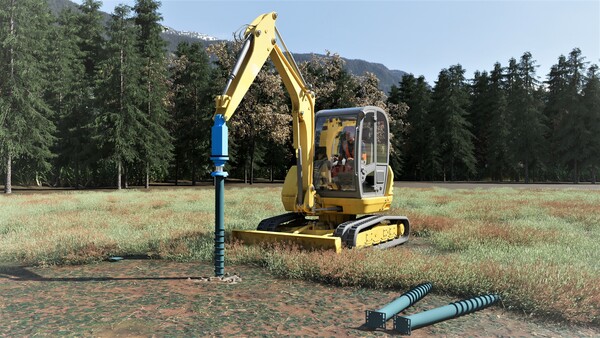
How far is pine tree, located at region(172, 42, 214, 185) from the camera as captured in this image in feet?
134

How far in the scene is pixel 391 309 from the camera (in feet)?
16.1

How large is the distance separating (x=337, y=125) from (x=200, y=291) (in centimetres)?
498

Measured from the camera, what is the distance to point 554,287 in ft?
18.4

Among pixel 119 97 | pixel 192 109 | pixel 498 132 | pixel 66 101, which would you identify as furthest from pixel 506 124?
pixel 66 101

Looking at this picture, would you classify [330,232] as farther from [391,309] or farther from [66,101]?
[66,101]

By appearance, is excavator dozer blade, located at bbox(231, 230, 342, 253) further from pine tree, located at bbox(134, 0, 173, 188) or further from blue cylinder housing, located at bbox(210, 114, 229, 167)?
pine tree, located at bbox(134, 0, 173, 188)

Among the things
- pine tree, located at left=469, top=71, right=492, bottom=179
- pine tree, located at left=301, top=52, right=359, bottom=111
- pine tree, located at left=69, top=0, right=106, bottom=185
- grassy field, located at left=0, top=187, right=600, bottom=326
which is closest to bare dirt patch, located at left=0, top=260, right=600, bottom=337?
grassy field, located at left=0, top=187, right=600, bottom=326

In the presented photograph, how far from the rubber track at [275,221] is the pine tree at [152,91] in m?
27.0

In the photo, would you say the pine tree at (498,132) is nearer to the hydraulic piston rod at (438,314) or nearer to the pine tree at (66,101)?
the pine tree at (66,101)

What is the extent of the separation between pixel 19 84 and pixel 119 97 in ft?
21.7

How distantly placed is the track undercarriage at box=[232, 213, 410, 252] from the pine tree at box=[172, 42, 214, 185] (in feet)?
103

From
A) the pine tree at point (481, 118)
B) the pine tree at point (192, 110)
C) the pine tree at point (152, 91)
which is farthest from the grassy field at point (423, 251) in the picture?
the pine tree at point (481, 118)

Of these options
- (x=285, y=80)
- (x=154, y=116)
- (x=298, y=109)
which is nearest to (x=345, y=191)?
(x=298, y=109)

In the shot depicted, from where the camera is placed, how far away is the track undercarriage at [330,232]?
8391 mm
